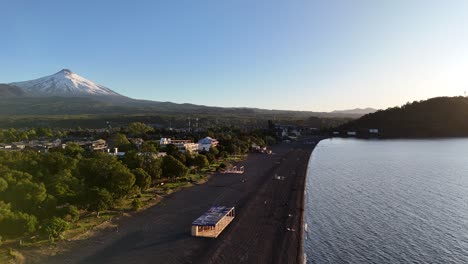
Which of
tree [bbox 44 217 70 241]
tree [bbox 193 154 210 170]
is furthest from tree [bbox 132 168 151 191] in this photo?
tree [bbox 193 154 210 170]

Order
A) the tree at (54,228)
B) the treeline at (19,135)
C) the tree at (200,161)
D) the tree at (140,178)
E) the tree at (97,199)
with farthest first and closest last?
the treeline at (19,135)
the tree at (200,161)
the tree at (140,178)
the tree at (97,199)
the tree at (54,228)

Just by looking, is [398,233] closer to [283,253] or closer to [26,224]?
[283,253]

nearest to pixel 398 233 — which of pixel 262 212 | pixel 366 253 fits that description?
pixel 366 253

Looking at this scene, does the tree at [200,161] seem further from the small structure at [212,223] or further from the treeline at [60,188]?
the small structure at [212,223]

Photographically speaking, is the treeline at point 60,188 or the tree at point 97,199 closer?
the treeline at point 60,188

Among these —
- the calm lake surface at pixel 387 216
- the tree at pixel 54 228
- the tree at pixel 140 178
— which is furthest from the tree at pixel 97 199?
the calm lake surface at pixel 387 216

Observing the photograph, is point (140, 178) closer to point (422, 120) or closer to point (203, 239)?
point (203, 239)

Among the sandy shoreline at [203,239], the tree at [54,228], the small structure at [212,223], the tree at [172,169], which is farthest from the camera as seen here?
the tree at [172,169]
